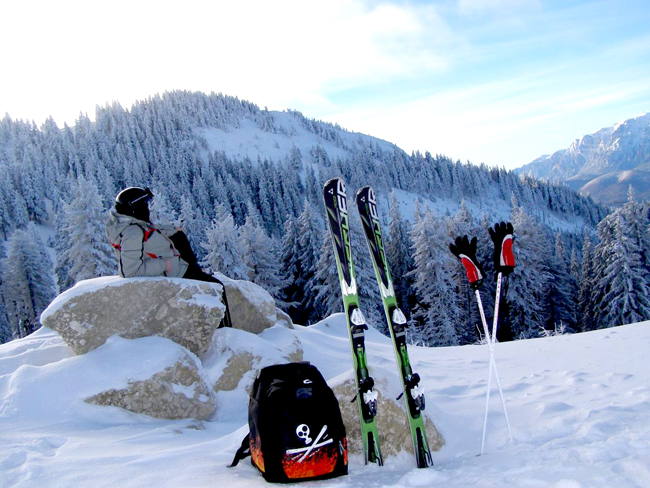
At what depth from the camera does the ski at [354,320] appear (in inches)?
146

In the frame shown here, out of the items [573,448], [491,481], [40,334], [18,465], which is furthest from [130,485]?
[40,334]

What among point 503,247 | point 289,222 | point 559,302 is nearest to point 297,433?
point 503,247

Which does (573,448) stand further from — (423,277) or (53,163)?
(53,163)

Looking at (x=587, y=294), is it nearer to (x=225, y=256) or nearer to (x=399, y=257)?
(x=399, y=257)

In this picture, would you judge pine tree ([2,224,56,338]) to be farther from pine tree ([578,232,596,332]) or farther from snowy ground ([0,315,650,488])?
pine tree ([578,232,596,332])

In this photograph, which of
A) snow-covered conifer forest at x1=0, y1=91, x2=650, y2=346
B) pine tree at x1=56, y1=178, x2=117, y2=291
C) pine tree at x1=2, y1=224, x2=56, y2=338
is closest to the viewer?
pine tree at x1=56, y1=178, x2=117, y2=291

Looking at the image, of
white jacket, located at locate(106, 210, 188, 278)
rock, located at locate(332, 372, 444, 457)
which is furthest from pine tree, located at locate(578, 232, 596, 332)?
white jacket, located at locate(106, 210, 188, 278)

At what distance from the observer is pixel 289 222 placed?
34.8 m

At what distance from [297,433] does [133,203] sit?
14.9 feet

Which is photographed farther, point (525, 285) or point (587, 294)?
point (587, 294)

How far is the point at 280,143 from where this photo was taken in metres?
164

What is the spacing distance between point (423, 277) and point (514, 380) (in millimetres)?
25133

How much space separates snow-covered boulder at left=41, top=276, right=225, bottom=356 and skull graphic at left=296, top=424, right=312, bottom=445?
3807mm

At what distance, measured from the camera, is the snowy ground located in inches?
117
